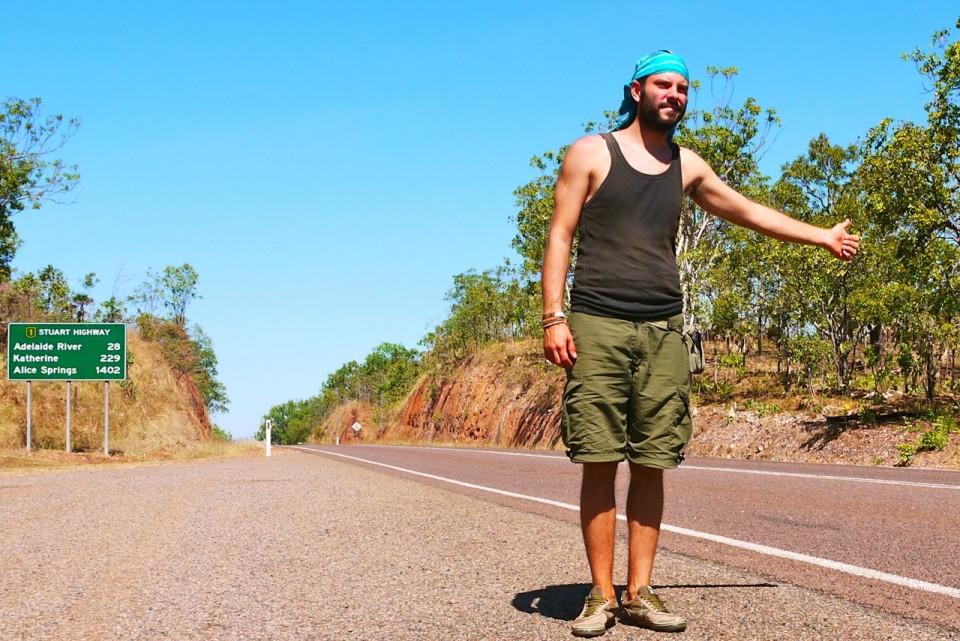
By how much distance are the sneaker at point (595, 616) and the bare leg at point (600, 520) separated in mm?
55

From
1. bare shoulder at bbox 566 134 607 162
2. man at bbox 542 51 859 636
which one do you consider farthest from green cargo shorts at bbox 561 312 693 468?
bare shoulder at bbox 566 134 607 162

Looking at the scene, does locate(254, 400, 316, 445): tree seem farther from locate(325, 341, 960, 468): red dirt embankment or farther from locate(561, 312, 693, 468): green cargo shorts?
locate(561, 312, 693, 468): green cargo shorts

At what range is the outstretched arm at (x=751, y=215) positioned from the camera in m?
3.88

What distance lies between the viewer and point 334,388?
143250 millimetres

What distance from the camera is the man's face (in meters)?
3.61

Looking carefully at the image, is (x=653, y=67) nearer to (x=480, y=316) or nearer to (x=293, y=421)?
(x=480, y=316)

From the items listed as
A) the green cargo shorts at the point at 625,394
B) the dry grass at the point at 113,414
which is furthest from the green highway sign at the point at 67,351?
the green cargo shorts at the point at 625,394

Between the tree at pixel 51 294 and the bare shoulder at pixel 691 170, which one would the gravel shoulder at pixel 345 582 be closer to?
the bare shoulder at pixel 691 170

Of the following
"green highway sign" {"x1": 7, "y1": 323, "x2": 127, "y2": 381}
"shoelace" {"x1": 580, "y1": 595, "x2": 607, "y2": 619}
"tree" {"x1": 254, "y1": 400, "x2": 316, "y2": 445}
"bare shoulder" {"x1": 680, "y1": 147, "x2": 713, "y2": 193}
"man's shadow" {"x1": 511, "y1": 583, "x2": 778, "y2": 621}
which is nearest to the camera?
"shoelace" {"x1": 580, "y1": 595, "x2": 607, "y2": 619}

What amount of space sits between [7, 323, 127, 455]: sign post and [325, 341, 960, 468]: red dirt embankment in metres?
17.2

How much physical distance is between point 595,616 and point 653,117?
1881mm

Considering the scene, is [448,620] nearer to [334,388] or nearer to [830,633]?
[830,633]

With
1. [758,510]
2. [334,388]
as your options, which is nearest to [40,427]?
[758,510]

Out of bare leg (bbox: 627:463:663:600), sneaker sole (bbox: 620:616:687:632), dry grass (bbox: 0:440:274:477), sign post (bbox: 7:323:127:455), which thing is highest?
sign post (bbox: 7:323:127:455)
